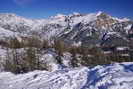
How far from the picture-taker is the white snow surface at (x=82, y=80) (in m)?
12.7

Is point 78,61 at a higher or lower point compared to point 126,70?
lower

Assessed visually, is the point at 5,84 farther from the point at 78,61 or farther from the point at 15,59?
the point at 78,61

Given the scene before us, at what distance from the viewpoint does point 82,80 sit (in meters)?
15.5

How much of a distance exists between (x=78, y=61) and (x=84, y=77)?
69.3 metres

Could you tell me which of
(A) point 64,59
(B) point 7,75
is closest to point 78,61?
(A) point 64,59

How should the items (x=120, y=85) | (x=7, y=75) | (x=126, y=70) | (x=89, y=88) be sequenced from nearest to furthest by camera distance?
1. (x=120, y=85)
2. (x=89, y=88)
3. (x=126, y=70)
4. (x=7, y=75)

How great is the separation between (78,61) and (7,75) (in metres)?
64.8

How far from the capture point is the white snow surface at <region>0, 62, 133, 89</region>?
12720mm

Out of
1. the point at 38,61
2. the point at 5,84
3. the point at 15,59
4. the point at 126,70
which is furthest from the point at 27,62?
the point at 126,70

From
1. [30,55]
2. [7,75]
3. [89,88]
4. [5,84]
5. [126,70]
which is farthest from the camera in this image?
[30,55]

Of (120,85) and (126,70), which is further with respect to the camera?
(126,70)

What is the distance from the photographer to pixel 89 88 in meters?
13.0

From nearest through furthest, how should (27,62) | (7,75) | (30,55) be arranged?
(7,75) < (27,62) < (30,55)

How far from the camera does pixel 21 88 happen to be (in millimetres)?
15867
